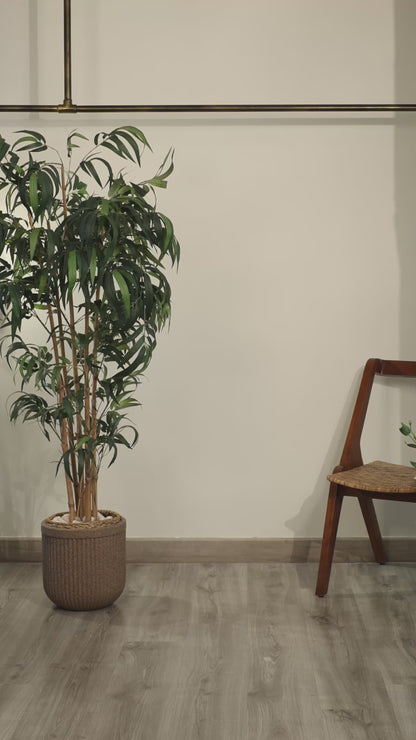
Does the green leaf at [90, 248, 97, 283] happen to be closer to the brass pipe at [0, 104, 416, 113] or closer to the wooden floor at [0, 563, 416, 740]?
the brass pipe at [0, 104, 416, 113]

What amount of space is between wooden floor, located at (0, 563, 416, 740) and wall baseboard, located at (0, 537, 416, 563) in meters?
0.15

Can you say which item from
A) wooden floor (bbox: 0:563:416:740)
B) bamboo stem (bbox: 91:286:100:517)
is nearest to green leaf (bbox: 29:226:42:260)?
bamboo stem (bbox: 91:286:100:517)

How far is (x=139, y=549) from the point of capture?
3633mm

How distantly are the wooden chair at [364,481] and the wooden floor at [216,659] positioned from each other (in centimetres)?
14

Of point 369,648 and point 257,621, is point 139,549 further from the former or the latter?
→ point 369,648

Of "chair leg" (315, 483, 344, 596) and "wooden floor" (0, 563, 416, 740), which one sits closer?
"wooden floor" (0, 563, 416, 740)

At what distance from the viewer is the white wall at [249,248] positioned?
356 cm

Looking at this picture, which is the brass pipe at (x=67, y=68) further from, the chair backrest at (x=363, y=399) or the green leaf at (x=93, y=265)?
the chair backrest at (x=363, y=399)

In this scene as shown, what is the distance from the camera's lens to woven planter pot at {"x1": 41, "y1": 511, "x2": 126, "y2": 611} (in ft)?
9.70

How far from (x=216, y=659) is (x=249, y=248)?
1735 mm

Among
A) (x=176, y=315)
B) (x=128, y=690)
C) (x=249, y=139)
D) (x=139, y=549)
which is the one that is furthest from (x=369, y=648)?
(x=249, y=139)

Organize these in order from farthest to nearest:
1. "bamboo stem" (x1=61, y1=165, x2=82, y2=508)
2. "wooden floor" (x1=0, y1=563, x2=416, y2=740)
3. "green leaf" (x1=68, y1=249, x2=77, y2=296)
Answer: "bamboo stem" (x1=61, y1=165, x2=82, y2=508), "green leaf" (x1=68, y1=249, x2=77, y2=296), "wooden floor" (x1=0, y1=563, x2=416, y2=740)

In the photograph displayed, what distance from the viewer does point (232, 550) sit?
3.63 metres

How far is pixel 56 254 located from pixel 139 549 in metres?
1.45
